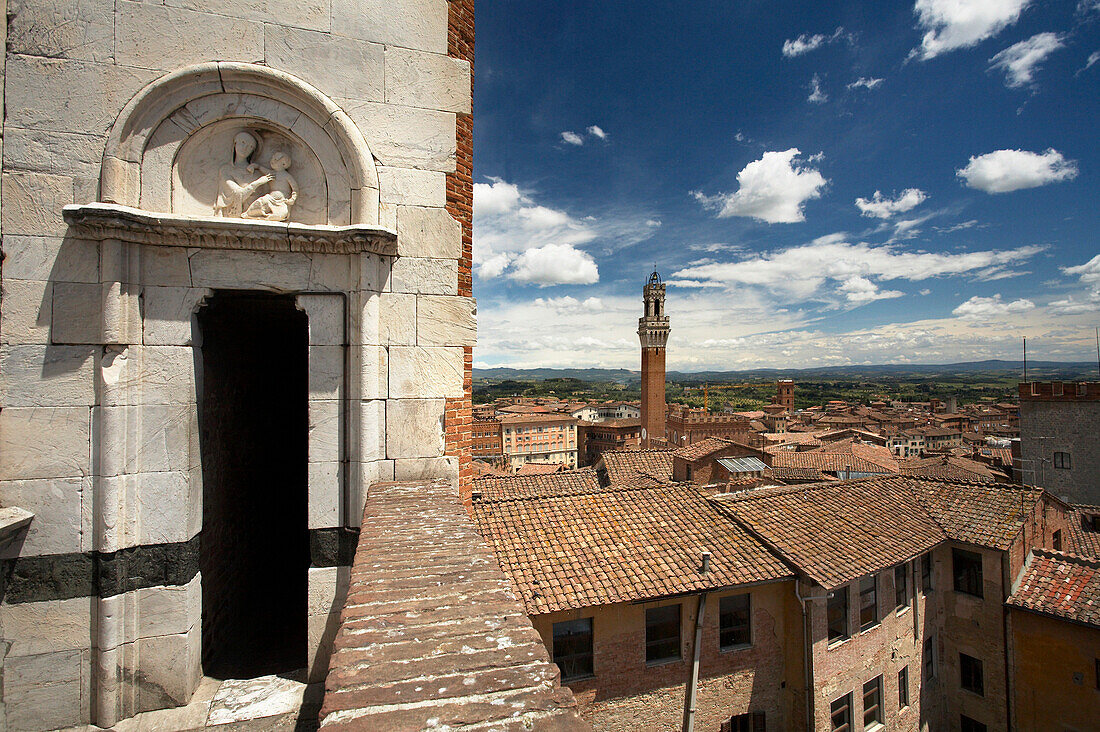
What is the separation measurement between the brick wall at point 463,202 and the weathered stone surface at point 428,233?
12 centimetres

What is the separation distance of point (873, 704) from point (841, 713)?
1528 mm

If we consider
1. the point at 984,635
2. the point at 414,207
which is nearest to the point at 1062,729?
the point at 984,635

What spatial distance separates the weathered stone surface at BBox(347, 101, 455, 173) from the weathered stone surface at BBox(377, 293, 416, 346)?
52.9 inches

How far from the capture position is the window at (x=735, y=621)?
1090 cm

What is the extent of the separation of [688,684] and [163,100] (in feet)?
42.4

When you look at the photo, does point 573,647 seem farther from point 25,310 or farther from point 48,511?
point 25,310

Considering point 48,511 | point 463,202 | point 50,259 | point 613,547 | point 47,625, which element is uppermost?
point 463,202

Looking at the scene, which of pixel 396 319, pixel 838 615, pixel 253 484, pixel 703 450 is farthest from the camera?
pixel 703 450

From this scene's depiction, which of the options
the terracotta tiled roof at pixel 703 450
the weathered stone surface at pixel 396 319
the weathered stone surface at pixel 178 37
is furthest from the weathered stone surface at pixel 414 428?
the terracotta tiled roof at pixel 703 450

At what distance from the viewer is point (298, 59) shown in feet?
14.8

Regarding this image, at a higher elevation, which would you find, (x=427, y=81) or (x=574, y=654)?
(x=427, y=81)

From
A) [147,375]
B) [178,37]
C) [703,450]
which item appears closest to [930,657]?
[703,450]

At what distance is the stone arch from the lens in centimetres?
412

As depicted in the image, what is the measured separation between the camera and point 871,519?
44.0 feet
